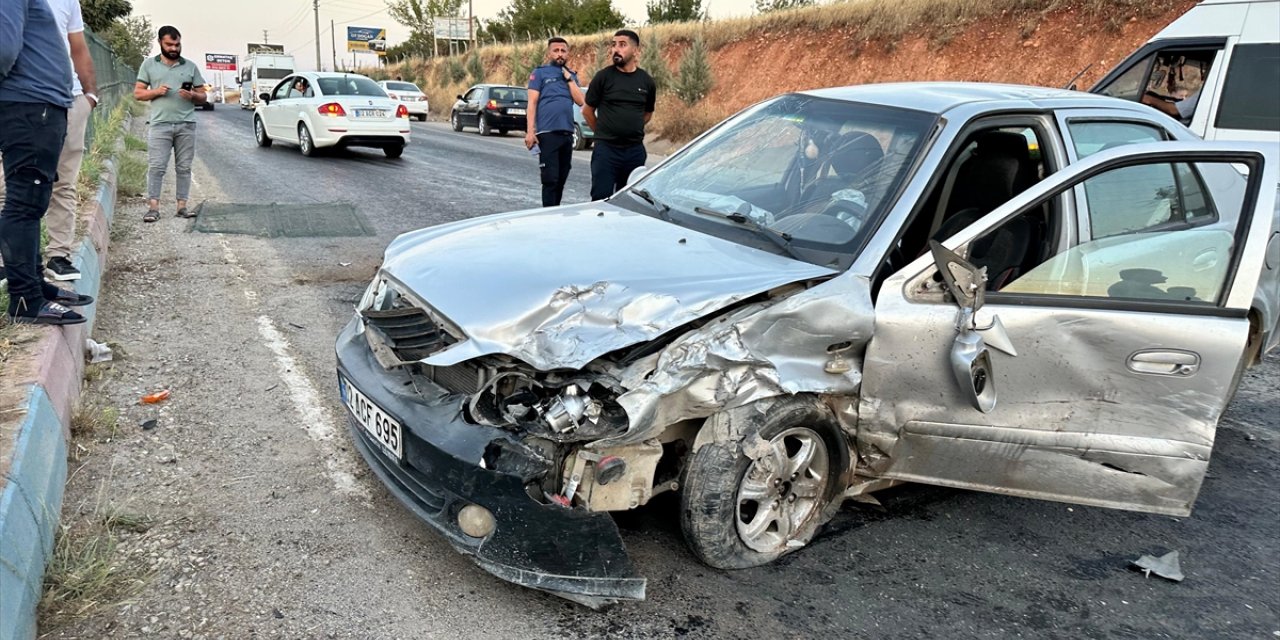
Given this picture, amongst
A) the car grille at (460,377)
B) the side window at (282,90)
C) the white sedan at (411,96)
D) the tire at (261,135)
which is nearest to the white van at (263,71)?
the white sedan at (411,96)

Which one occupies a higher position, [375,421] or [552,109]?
[552,109]

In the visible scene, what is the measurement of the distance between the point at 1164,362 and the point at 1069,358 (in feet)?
1.09

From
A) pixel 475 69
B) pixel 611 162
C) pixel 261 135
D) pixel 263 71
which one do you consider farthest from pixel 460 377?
pixel 475 69

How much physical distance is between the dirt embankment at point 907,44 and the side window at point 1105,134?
46.0ft

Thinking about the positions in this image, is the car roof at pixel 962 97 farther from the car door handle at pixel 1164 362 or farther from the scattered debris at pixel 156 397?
the scattered debris at pixel 156 397

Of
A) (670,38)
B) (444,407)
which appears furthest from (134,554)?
(670,38)

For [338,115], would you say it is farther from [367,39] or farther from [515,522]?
[367,39]

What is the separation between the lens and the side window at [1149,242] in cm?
308

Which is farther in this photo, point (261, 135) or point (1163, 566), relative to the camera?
→ point (261, 135)

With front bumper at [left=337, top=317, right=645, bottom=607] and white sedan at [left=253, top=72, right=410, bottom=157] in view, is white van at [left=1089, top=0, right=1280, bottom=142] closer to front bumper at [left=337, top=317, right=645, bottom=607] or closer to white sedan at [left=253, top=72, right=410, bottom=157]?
front bumper at [left=337, top=317, right=645, bottom=607]

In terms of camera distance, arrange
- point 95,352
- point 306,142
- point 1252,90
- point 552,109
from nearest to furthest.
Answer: point 95,352
point 552,109
point 1252,90
point 306,142

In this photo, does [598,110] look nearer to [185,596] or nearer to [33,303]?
[33,303]

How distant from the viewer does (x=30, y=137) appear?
3764mm

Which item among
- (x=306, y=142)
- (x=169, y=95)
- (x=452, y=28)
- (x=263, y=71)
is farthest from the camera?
(x=452, y=28)
